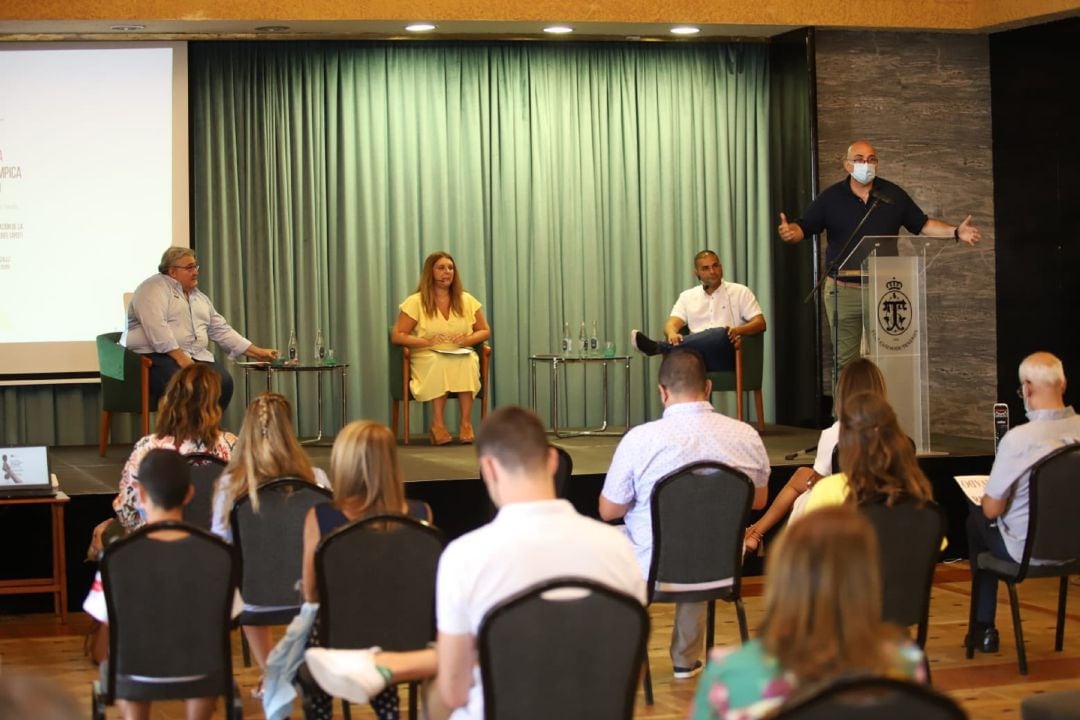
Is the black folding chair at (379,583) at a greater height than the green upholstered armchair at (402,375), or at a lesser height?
lesser

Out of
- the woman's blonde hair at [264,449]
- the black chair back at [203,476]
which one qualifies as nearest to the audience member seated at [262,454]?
the woman's blonde hair at [264,449]

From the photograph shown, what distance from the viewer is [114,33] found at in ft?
29.8

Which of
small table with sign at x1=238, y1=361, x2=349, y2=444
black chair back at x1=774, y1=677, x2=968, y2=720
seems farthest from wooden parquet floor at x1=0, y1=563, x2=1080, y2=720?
black chair back at x1=774, y1=677, x2=968, y2=720

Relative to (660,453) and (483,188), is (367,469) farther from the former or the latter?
(483,188)

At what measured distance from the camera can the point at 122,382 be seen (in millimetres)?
8148

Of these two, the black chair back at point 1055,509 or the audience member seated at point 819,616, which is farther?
the black chair back at point 1055,509

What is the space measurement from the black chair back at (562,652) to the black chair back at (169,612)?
111cm

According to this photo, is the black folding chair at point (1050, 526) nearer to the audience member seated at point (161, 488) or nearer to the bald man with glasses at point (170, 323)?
the audience member seated at point (161, 488)

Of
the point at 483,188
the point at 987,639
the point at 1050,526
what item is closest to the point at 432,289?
the point at 483,188

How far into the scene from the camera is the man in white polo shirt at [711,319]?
8.89 m

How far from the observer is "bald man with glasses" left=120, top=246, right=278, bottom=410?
26.1 feet

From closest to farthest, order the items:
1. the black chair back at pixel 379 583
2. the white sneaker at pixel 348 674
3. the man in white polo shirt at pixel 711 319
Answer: the white sneaker at pixel 348 674 < the black chair back at pixel 379 583 < the man in white polo shirt at pixel 711 319

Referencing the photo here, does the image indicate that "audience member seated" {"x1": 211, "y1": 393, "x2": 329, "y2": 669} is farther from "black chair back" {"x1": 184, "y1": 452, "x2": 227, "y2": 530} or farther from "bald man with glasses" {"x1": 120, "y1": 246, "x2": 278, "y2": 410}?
"bald man with glasses" {"x1": 120, "y1": 246, "x2": 278, "y2": 410}

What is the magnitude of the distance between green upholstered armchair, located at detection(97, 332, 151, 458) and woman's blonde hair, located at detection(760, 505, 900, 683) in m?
6.34
